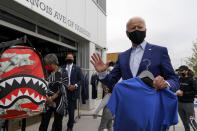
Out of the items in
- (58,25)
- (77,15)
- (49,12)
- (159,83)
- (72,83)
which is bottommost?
(72,83)

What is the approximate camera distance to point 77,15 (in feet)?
23.2

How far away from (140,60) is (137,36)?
0.24 m

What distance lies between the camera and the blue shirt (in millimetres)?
1213

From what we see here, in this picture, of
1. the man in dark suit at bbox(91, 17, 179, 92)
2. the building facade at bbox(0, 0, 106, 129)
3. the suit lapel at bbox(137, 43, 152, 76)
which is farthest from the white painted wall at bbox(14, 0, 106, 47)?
the suit lapel at bbox(137, 43, 152, 76)

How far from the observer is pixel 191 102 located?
411 centimetres

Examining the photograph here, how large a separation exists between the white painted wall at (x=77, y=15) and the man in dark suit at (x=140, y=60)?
3171 mm

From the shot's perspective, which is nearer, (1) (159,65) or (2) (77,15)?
(1) (159,65)

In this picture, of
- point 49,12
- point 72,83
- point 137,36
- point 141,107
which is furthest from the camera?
point 49,12

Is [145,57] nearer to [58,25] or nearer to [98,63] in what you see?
[98,63]

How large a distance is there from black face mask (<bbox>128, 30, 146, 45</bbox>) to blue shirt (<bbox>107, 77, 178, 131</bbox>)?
1.55 feet

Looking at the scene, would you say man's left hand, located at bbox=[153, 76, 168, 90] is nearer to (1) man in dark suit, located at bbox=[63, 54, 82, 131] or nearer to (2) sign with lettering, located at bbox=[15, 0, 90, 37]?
(1) man in dark suit, located at bbox=[63, 54, 82, 131]

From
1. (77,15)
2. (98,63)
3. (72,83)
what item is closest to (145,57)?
(98,63)

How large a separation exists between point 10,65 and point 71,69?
362cm

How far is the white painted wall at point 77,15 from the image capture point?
4.72 meters
